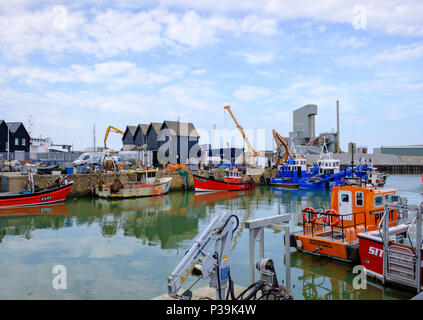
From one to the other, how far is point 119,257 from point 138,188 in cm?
1666

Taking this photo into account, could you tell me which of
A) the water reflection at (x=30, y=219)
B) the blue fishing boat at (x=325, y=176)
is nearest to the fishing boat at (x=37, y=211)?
the water reflection at (x=30, y=219)

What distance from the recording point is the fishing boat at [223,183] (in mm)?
31703

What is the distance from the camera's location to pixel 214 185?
32625mm

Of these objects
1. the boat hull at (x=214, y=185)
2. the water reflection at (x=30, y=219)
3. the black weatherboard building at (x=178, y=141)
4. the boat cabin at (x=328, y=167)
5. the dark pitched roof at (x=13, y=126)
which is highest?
the dark pitched roof at (x=13, y=126)

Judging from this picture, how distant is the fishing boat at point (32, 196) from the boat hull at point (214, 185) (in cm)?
1196

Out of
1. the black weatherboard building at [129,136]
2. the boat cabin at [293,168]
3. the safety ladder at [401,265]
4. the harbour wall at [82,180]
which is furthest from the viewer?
the black weatherboard building at [129,136]

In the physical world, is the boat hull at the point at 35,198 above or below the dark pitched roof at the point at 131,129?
below

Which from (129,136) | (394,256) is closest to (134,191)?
(394,256)

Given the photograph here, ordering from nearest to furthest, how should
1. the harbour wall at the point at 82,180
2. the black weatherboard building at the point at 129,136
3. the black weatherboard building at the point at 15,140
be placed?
the harbour wall at the point at 82,180, the black weatherboard building at the point at 15,140, the black weatherboard building at the point at 129,136

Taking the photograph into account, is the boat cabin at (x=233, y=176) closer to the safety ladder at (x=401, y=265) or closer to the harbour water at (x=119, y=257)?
the harbour water at (x=119, y=257)

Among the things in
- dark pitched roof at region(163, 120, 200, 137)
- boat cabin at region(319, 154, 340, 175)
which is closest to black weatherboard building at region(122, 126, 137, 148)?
dark pitched roof at region(163, 120, 200, 137)

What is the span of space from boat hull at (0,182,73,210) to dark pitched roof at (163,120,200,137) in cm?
2600

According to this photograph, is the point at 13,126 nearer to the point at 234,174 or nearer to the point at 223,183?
the point at 223,183

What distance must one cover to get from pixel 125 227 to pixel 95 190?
13.3 metres
